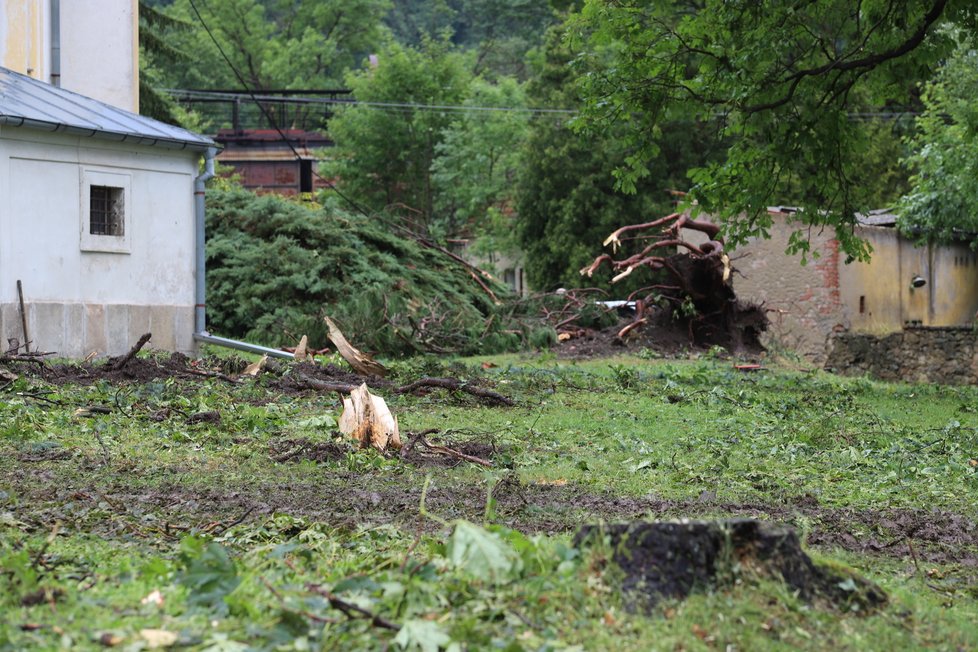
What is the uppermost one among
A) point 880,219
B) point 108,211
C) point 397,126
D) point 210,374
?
point 397,126

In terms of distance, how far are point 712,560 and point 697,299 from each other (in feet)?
66.7

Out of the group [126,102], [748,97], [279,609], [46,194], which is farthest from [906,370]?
[279,609]

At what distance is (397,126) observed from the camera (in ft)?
159

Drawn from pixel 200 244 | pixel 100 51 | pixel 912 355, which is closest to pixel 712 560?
pixel 200 244

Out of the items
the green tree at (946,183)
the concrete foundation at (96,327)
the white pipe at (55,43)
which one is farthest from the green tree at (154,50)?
the green tree at (946,183)

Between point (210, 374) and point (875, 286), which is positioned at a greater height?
point (875, 286)

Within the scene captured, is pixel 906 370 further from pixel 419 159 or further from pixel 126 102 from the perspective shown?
pixel 419 159

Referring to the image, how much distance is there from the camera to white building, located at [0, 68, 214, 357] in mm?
17906

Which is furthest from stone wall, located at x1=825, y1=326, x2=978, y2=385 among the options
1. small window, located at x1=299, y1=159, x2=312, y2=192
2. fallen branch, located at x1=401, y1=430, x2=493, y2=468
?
small window, located at x1=299, y1=159, x2=312, y2=192

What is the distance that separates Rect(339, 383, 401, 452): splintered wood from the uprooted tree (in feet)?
44.8

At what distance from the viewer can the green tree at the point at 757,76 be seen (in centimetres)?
1541

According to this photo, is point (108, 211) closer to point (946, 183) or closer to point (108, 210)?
point (108, 210)

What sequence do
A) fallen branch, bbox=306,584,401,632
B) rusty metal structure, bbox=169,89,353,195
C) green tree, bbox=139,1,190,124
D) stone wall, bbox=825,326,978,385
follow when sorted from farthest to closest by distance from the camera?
rusty metal structure, bbox=169,89,353,195, green tree, bbox=139,1,190,124, stone wall, bbox=825,326,978,385, fallen branch, bbox=306,584,401,632

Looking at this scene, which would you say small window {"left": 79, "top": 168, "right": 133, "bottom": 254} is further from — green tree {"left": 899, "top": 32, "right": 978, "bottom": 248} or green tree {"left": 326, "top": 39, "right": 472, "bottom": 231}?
green tree {"left": 326, "top": 39, "right": 472, "bottom": 231}
